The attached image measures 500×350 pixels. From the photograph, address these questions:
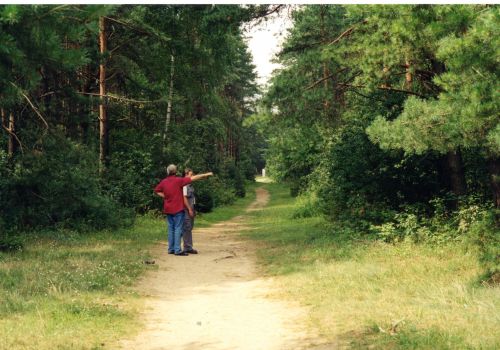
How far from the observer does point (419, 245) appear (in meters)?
12.3

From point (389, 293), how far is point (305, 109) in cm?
1018

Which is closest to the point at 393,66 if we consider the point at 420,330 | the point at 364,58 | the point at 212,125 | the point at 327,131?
the point at 364,58

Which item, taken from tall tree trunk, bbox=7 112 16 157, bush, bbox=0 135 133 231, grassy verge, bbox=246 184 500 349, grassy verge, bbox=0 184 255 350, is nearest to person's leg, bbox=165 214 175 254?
grassy verge, bbox=0 184 255 350

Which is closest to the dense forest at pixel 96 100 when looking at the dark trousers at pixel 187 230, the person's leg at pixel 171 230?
the person's leg at pixel 171 230

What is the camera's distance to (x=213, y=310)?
818 centimetres

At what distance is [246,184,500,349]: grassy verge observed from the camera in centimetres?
628

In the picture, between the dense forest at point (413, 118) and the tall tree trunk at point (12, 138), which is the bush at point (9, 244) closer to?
the tall tree trunk at point (12, 138)

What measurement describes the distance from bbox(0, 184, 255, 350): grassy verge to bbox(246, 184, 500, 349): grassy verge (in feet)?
8.61

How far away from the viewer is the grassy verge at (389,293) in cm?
628

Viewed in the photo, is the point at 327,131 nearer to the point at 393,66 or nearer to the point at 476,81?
the point at 393,66

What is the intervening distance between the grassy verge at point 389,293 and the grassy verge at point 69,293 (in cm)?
262

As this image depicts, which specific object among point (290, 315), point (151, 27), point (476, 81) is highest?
point (151, 27)

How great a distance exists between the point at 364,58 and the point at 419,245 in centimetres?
438

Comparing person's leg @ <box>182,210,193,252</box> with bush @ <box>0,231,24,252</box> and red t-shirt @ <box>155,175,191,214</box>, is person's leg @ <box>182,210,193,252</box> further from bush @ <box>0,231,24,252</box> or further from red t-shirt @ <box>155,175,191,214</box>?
bush @ <box>0,231,24,252</box>
